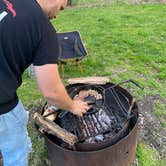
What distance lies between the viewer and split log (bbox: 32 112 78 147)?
2111mm

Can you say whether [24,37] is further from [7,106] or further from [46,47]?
[7,106]

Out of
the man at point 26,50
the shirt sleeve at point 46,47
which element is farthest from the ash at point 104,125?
the shirt sleeve at point 46,47

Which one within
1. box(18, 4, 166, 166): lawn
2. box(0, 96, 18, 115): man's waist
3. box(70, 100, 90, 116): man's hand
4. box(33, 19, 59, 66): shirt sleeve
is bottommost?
box(18, 4, 166, 166): lawn

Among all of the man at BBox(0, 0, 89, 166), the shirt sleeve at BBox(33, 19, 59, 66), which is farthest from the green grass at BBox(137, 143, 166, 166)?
the shirt sleeve at BBox(33, 19, 59, 66)

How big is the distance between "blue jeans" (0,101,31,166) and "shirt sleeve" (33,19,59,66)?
531 mm

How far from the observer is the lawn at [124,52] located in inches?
126

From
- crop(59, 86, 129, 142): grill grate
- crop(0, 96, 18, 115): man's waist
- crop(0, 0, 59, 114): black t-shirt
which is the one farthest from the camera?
crop(59, 86, 129, 142): grill grate

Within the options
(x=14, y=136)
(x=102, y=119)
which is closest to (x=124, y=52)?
(x=102, y=119)

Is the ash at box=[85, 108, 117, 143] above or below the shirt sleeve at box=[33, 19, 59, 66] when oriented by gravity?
below

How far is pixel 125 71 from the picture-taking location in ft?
13.1

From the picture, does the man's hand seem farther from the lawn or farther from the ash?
the lawn

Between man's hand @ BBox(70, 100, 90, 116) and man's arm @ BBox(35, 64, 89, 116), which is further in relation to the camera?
man's hand @ BBox(70, 100, 90, 116)

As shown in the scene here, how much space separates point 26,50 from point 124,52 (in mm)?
3017

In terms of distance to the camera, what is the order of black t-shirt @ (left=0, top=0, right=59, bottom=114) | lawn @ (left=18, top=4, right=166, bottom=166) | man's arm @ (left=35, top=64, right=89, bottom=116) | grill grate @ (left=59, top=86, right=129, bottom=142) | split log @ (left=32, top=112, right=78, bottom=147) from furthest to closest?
lawn @ (left=18, top=4, right=166, bottom=166) → grill grate @ (left=59, top=86, right=129, bottom=142) → split log @ (left=32, top=112, right=78, bottom=147) → man's arm @ (left=35, top=64, right=89, bottom=116) → black t-shirt @ (left=0, top=0, right=59, bottom=114)
